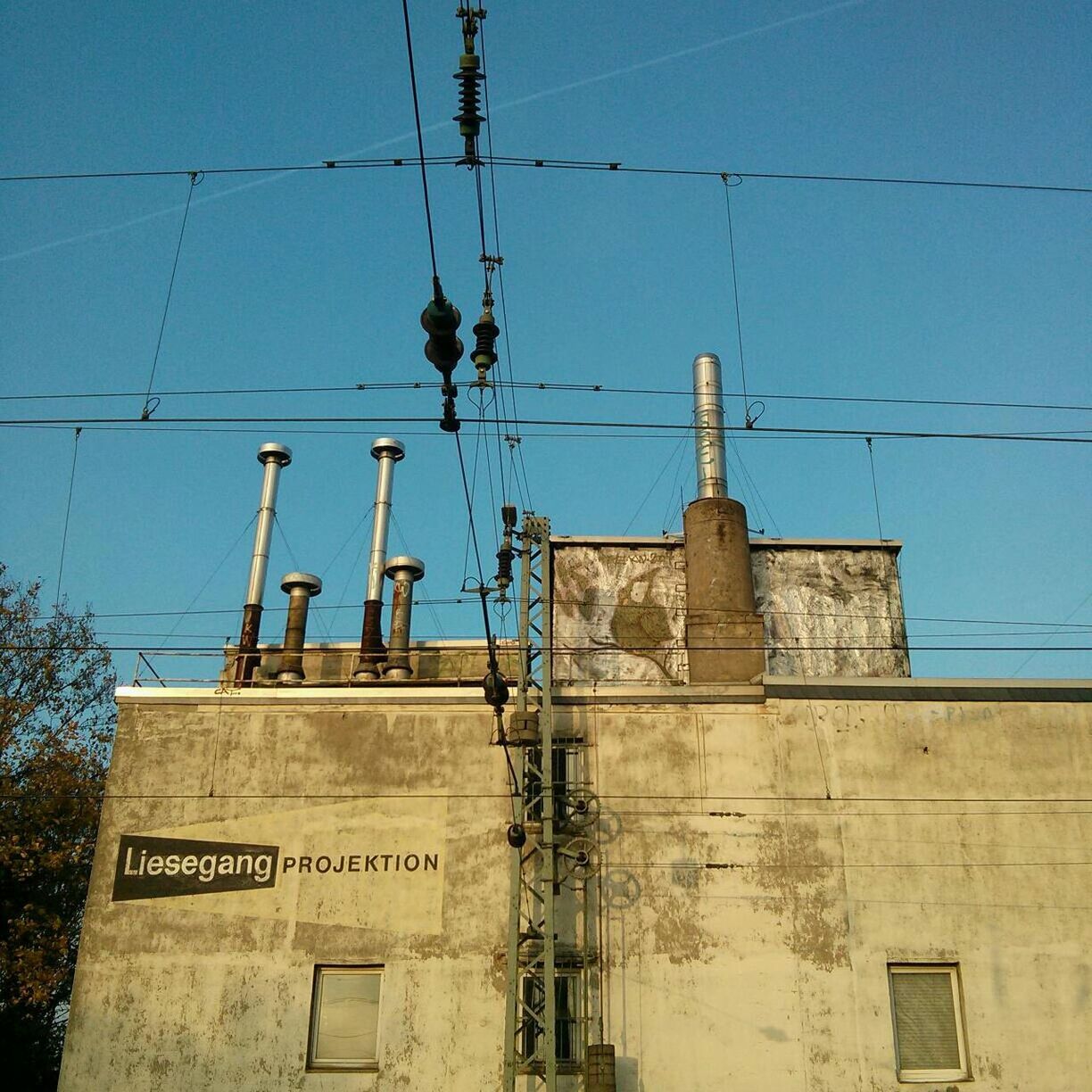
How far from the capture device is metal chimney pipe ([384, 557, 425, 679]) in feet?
81.5

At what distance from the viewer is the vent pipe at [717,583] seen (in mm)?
22906

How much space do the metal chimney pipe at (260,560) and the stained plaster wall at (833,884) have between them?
7.85 meters

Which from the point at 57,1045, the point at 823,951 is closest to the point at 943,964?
the point at 823,951

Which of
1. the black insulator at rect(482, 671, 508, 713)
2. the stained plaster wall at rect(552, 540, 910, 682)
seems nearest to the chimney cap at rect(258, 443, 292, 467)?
the stained plaster wall at rect(552, 540, 910, 682)

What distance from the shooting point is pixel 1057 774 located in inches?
782

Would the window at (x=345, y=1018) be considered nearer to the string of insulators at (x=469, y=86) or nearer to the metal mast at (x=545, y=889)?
the metal mast at (x=545, y=889)

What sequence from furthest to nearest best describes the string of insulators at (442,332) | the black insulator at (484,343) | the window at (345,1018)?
the window at (345,1018) < the black insulator at (484,343) < the string of insulators at (442,332)

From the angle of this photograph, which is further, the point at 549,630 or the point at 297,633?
the point at 297,633

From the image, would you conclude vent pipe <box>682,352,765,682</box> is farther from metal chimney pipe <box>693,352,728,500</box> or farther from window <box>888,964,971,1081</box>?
window <box>888,964,971,1081</box>

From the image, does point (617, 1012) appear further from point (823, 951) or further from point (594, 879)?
point (823, 951)

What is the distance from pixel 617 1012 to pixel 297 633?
436 inches

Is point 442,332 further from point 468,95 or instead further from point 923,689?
point 923,689

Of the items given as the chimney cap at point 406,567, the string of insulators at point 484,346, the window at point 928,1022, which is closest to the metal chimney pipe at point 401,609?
the chimney cap at point 406,567

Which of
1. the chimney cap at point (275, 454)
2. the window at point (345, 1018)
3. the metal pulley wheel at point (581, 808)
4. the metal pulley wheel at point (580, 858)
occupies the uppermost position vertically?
the chimney cap at point (275, 454)
